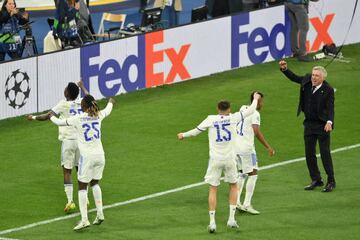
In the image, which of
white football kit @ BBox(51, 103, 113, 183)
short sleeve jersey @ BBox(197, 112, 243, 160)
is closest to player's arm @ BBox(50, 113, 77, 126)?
white football kit @ BBox(51, 103, 113, 183)

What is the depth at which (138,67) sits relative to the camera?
28.5 m

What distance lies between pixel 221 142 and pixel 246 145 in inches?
42.8

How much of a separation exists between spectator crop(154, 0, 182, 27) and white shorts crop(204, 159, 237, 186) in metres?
13.5

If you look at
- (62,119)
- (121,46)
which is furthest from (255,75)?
(62,119)

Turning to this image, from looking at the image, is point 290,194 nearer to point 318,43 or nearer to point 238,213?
point 238,213

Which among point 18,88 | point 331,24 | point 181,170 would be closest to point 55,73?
point 18,88

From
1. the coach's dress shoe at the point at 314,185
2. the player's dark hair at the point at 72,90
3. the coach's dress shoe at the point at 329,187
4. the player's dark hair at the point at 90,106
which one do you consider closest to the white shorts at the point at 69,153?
the player's dark hair at the point at 72,90

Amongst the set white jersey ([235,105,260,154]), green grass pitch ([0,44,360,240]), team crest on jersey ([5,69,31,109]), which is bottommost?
green grass pitch ([0,44,360,240])

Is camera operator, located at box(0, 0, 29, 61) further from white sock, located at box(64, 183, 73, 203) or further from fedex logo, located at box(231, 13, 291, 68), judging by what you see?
white sock, located at box(64, 183, 73, 203)

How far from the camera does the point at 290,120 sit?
26.6 meters

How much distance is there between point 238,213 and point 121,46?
8451 mm

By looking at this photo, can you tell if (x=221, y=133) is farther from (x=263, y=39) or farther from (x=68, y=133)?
(x=263, y=39)

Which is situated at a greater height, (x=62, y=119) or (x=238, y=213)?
(x=62, y=119)

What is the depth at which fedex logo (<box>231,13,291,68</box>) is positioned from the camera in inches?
1196
